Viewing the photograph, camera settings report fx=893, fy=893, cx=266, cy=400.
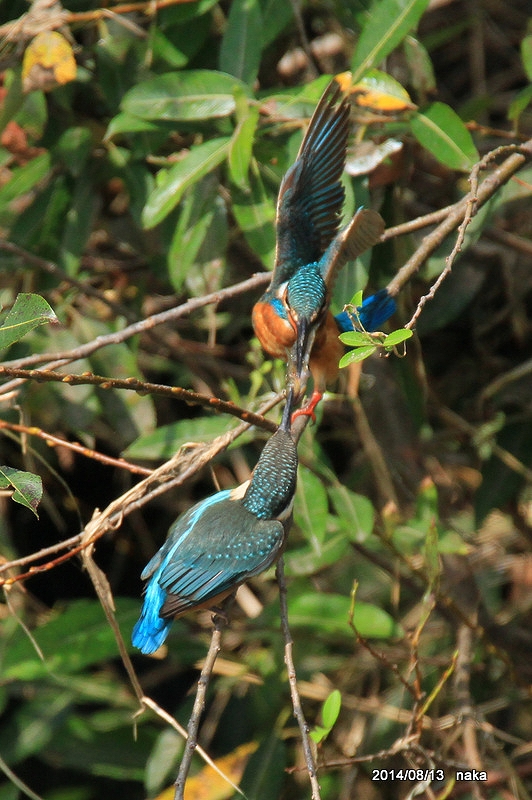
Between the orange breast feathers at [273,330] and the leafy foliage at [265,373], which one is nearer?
the orange breast feathers at [273,330]

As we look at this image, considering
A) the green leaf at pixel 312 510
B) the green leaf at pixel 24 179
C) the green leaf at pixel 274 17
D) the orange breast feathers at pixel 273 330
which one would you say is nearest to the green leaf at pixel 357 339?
the orange breast feathers at pixel 273 330

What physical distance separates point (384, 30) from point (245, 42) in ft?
1.31

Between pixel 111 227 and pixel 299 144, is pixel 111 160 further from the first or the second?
pixel 299 144

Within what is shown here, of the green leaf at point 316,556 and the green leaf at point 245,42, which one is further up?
the green leaf at point 245,42

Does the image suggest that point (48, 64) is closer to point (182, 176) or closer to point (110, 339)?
point (182, 176)

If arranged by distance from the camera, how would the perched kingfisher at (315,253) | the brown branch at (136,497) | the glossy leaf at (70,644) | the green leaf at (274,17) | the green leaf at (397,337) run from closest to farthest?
the green leaf at (397,337) → the brown branch at (136,497) → the perched kingfisher at (315,253) → the green leaf at (274,17) → the glossy leaf at (70,644)

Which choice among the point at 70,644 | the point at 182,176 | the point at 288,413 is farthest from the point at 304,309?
the point at 70,644

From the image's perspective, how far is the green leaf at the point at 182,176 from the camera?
2.30 meters

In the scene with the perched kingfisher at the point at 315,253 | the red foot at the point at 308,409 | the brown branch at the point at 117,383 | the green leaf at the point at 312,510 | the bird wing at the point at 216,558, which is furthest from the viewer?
the green leaf at the point at 312,510

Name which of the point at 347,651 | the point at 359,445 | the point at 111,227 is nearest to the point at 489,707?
the point at 347,651

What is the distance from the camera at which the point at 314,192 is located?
7.61 feet

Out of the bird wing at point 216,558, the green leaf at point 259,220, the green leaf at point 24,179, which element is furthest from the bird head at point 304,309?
the green leaf at point 24,179

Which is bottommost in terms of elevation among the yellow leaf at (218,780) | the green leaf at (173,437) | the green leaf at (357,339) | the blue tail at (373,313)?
the yellow leaf at (218,780)

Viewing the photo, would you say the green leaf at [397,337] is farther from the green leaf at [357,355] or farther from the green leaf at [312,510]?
the green leaf at [312,510]
